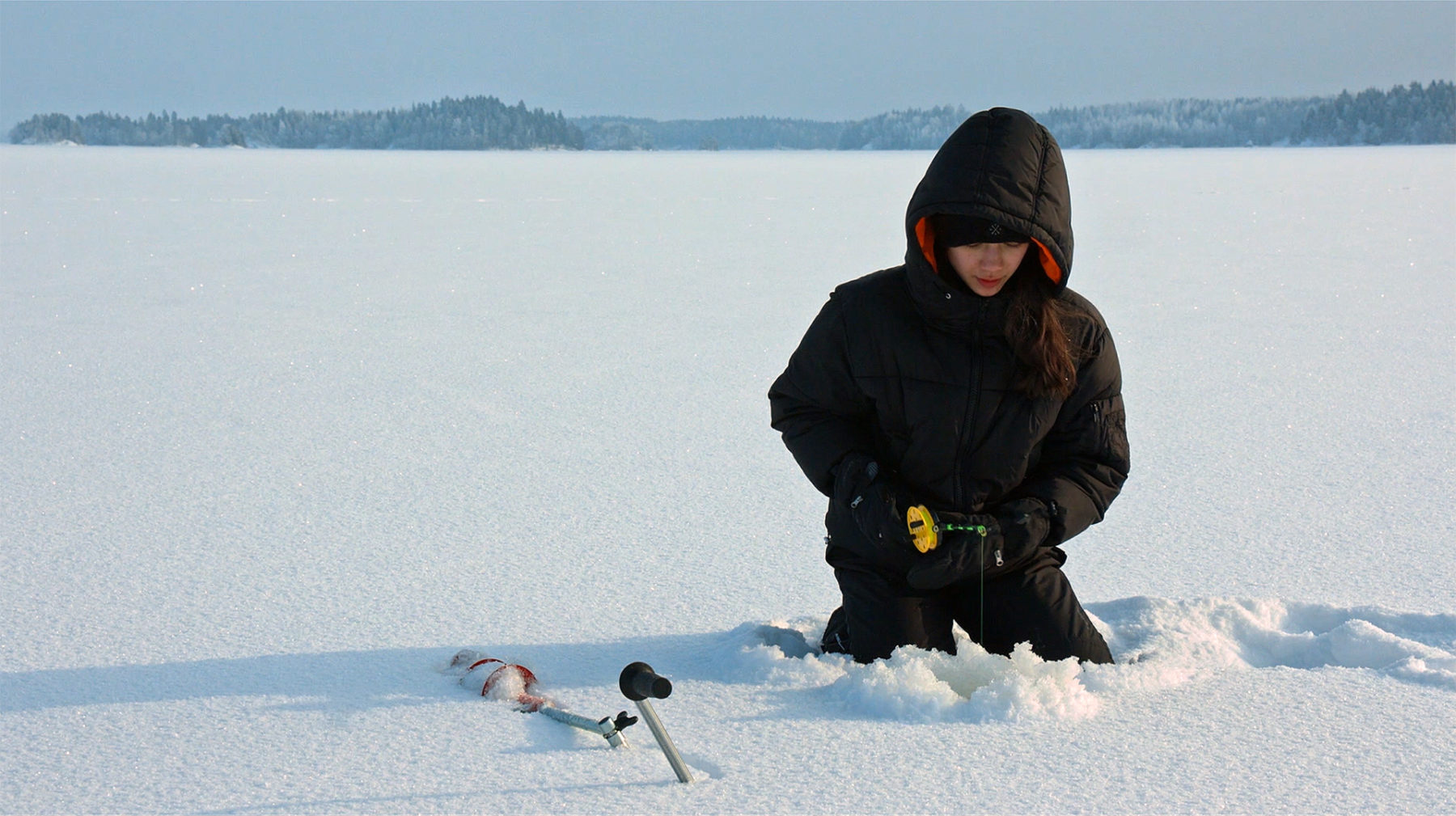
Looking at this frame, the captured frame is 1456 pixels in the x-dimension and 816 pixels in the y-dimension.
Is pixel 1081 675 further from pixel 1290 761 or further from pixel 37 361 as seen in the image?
pixel 37 361

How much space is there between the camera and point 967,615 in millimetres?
2250

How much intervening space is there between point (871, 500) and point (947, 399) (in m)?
0.22

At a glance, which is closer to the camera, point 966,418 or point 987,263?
point 987,263

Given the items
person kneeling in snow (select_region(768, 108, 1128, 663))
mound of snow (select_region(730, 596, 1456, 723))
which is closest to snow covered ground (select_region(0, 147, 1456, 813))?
mound of snow (select_region(730, 596, 1456, 723))

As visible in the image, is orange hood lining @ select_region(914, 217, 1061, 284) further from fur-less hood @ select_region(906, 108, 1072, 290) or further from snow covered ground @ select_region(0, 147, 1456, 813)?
snow covered ground @ select_region(0, 147, 1456, 813)

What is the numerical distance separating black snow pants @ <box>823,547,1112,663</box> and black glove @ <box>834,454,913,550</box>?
0.11 m

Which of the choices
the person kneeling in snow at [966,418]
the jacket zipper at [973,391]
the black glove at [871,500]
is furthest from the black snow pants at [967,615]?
the jacket zipper at [973,391]

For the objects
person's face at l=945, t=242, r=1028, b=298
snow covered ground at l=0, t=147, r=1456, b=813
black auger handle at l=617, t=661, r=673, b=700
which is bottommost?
snow covered ground at l=0, t=147, r=1456, b=813

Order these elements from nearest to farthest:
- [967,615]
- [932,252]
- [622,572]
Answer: [932,252], [967,615], [622,572]

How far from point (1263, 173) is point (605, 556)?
24077 millimetres

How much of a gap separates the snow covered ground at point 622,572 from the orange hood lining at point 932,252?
2.14 feet

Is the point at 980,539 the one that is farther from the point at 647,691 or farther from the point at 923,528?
the point at 647,691

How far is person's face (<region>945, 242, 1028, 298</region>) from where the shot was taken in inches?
76.7

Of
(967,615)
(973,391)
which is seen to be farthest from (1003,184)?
(967,615)
